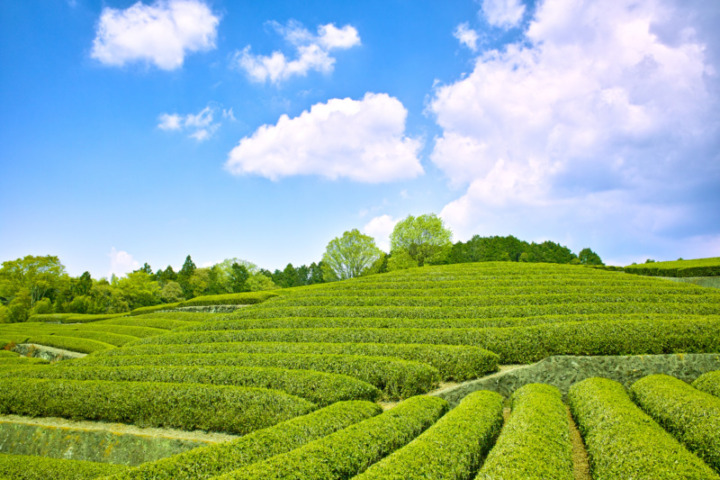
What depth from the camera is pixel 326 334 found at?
1401cm

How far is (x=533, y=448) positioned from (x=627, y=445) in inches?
56.6

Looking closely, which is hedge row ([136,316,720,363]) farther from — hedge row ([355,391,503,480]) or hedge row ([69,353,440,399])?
hedge row ([355,391,503,480])

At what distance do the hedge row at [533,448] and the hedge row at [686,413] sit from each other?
1743mm

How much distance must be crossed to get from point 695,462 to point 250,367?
10022 mm

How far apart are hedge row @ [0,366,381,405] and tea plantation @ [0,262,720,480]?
0.05 metres

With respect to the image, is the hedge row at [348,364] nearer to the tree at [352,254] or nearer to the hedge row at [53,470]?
the hedge row at [53,470]

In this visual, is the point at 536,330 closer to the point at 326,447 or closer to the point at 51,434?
the point at 326,447

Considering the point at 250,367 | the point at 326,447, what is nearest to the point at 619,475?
the point at 326,447

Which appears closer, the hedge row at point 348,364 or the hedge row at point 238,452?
the hedge row at point 238,452

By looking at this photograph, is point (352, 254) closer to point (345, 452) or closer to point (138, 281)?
point (138, 281)

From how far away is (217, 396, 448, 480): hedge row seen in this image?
4.95 metres

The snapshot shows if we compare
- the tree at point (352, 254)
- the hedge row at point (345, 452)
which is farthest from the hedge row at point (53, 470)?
the tree at point (352, 254)

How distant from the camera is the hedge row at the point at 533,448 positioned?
4582mm

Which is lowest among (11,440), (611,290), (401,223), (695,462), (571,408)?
(11,440)
